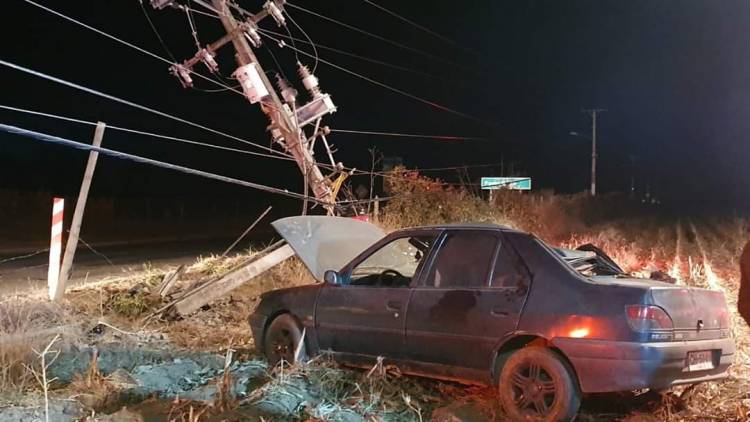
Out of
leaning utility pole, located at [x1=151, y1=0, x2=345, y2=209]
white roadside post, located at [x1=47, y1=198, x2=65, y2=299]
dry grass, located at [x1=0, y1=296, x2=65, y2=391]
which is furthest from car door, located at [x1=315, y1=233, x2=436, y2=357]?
leaning utility pole, located at [x1=151, y1=0, x2=345, y2=209]

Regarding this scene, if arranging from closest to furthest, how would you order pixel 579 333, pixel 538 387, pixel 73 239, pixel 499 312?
pixel 579 333
pixel 538 387
pixel 499 312
pixel 73 239

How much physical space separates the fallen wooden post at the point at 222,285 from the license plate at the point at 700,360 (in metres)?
5.38

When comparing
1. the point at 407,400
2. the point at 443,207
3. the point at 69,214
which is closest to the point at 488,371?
the point at 407,400

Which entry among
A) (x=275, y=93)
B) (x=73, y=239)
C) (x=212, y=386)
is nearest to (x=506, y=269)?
(x=212, y=386)

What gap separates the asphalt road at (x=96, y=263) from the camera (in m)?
12.5

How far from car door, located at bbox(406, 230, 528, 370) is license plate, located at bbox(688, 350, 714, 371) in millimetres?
1255

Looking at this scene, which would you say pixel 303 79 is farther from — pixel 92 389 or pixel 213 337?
pixel 92 389

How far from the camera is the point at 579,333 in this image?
16.5 ft

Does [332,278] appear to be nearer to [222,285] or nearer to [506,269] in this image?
[506,269]

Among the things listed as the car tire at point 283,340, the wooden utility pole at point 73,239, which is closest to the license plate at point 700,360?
the car tire at point 283,340

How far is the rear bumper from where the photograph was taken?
15.9ft

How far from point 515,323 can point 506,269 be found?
0.46 metres

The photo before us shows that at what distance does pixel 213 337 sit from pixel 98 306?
203cm

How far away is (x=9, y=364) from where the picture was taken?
5.91m
